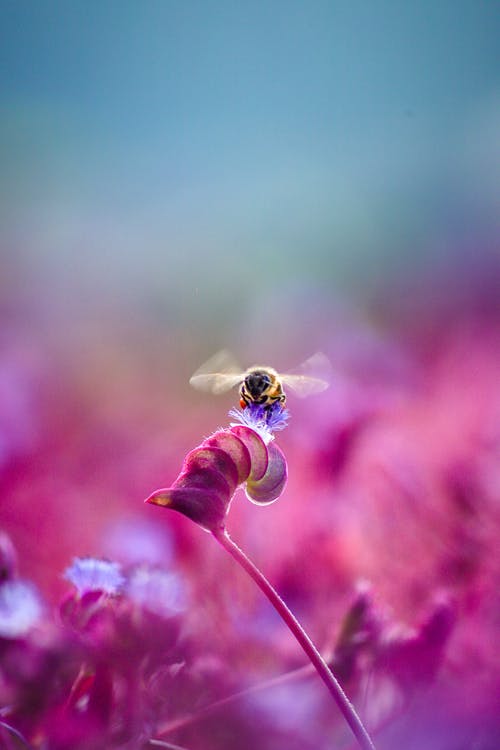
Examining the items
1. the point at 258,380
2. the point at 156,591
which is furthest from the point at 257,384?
the point at 156,591

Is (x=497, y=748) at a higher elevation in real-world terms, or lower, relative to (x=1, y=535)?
lower

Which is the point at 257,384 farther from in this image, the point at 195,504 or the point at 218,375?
the point at 195,504

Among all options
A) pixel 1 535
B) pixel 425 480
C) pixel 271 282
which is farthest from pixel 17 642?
pixel 271 282

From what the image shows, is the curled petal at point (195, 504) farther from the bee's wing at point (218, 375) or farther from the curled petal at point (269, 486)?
the bee's wing at point (218, 375)

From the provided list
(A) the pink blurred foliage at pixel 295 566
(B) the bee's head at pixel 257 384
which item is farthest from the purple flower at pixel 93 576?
(B) the bee's head at pixel 257 384

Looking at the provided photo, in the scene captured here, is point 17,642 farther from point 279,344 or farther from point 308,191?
point 308,191

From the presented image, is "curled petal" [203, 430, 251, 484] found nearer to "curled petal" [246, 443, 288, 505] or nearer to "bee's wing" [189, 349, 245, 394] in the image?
"curled petal" [246, 443, 288, 505]
